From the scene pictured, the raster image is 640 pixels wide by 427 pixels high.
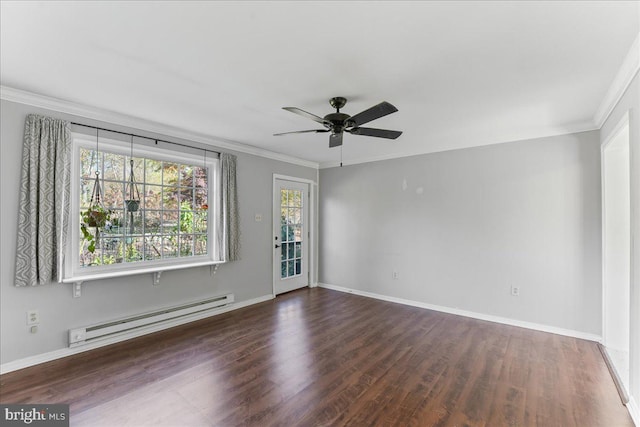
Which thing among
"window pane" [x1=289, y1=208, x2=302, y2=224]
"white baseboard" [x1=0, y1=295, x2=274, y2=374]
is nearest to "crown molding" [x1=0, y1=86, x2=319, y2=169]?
"window pane" [x1=289, y1=208, x2=302, y2=224]

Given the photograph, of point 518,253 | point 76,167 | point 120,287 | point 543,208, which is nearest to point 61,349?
point 120,287

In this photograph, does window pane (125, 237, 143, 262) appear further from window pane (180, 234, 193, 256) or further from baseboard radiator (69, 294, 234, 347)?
baseboard radiator (69, 294, 234, 347)

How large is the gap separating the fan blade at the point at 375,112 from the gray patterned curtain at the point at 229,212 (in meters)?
2.35

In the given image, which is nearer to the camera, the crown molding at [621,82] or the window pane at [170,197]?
the crown molding at [621,82]

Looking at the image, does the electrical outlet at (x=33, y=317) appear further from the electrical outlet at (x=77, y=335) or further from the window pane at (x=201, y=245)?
the window pane at (x=201, y=245)

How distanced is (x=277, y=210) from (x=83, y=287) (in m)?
2.85

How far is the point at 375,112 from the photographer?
7.42 feet

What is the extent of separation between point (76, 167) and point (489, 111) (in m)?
4.38

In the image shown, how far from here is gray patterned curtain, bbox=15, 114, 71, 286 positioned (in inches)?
103

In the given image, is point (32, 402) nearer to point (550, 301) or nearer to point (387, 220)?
point (387, 220)

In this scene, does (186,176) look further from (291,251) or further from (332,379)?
(332,379)

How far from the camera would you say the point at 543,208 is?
361 cm

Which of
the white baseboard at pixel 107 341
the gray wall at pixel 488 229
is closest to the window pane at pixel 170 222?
the white baseboard at pixel 107 341

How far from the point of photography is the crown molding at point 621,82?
76.1 inches
